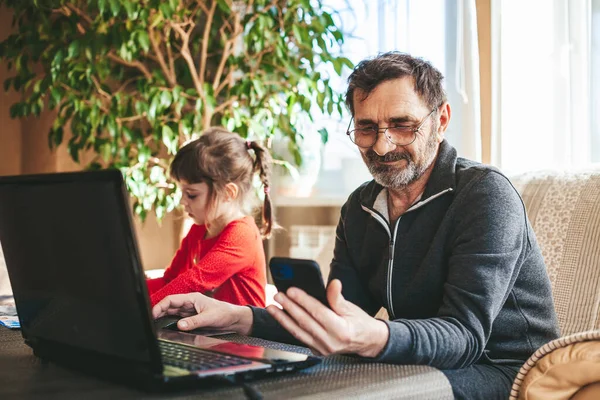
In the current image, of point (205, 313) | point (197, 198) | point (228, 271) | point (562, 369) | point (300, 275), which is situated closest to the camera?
point (300, 275)

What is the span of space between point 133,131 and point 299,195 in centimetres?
81

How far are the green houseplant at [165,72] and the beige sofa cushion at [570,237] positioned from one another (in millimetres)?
1259

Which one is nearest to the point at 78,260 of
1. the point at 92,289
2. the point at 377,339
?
the point at 92,289

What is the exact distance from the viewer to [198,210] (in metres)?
2.26

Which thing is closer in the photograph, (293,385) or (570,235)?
(293,385)

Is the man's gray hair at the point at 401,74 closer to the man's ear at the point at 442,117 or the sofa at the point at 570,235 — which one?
the man's ear at the point at 442,117

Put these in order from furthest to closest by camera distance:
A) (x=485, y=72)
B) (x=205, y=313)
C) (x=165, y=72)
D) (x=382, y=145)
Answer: (x=165, y=72), (x=485, y=72), (x=382, y=145), (x=205, y=313)

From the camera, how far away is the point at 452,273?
3.99 ft

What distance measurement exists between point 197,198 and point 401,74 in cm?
98

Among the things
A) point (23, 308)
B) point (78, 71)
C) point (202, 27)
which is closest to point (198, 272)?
point (23, 308)

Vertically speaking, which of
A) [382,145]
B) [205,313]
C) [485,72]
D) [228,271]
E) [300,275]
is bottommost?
[228,271]

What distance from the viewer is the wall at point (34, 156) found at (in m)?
3.91

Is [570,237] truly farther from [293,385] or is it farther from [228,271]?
[293,385]

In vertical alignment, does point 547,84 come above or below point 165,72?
below
